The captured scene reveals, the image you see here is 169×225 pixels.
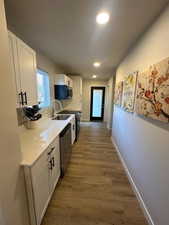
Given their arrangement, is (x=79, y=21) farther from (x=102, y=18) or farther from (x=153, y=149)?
(x=153, y=149)

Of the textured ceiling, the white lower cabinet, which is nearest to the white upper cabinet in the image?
the textured ceiling

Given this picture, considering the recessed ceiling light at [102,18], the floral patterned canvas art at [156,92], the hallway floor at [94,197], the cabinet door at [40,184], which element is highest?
the recessed ceiling light at [102,18]

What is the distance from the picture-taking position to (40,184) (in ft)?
4.21

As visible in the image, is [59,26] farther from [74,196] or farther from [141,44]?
[74,196]

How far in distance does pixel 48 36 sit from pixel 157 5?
5.02ft

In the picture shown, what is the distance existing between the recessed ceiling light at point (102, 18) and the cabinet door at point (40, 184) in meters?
1.79

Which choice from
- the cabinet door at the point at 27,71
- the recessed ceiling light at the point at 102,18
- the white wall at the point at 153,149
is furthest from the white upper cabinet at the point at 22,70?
the white wall at the point at 153,149

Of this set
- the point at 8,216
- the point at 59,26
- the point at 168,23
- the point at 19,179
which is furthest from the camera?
the point at 59,26

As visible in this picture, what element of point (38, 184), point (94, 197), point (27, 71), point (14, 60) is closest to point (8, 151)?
point (38, 184)

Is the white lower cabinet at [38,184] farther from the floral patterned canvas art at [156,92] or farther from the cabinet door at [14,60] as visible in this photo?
the floral patterned canvas art at [156,92]

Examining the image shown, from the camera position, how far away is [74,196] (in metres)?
1.78

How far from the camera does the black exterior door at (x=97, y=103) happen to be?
688cm

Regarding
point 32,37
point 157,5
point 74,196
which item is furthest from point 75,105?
point 157,5

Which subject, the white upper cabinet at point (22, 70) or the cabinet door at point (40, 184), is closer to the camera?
the cabinet door at point (40, 184)
